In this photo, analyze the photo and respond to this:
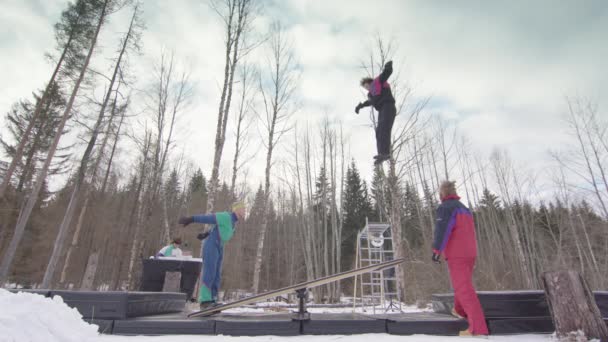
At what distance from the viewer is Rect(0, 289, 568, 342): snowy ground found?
6.46 ft

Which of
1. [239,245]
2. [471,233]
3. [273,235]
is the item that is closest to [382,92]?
[471,233]

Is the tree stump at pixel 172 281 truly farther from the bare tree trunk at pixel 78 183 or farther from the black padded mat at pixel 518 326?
the bare tree trunk at pixel 78 183

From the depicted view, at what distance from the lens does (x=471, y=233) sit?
3.01m

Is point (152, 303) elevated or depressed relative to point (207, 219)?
depressed

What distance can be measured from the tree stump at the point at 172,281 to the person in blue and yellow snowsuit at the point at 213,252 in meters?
2.70

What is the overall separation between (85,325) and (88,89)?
1291cm

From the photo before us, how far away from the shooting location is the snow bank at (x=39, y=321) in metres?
1.93

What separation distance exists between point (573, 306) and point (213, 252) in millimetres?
4013

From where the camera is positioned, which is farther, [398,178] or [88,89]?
[88,89]

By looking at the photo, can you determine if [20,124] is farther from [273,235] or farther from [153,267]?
[273,235]

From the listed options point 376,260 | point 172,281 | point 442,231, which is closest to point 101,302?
point 442,231

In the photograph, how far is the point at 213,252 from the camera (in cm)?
415

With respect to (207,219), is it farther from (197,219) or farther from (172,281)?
(172,281)

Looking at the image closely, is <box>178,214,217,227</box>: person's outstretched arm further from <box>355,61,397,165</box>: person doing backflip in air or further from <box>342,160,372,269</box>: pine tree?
<box>342,160,372,269</box>: pine tree
